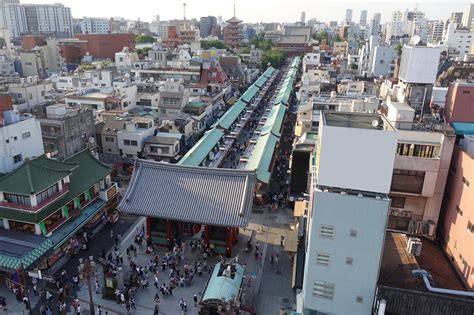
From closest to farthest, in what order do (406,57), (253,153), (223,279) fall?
(223,279), (406,57), (253,153)

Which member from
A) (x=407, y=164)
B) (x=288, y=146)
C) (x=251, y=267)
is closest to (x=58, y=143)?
(x=251, y=267)

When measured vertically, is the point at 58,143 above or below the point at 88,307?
above

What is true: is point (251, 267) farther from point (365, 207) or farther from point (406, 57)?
point (406, 57)

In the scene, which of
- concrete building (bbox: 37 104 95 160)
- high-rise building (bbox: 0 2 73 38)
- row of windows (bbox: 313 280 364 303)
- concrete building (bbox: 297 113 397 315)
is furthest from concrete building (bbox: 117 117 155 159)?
high-rise building (bbox: 0 2 73 38)

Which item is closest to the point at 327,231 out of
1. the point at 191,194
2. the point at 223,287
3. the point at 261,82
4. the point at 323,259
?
the point at 323,259

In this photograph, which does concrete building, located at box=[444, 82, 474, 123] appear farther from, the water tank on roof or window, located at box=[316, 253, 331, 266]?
the water tank on roof
